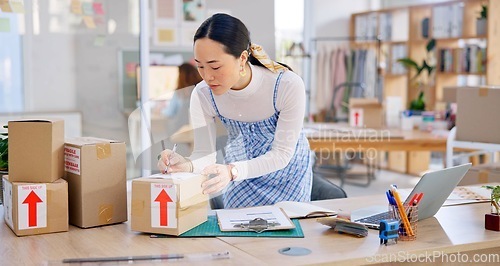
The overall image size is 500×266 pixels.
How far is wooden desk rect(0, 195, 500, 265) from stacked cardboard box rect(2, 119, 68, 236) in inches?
1.8

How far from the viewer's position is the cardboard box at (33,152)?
2160 mm

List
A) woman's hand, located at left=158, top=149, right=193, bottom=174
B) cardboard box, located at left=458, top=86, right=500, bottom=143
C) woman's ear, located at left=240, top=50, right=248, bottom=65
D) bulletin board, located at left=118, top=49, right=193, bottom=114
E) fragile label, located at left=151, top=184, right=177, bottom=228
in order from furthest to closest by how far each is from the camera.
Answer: bulletin board, located at left=118, top=49, right=193, bottom=114 → cardboard box, located at left=458, top=86, right=500, bottom=143 → woman's ear, located at left=240, top=50, right=248, bottom=65 → woman's hand, located at left=158, top=149, right=193, bottom=174 → fragile label, located at left=151, top=184, right=177, bottom=228

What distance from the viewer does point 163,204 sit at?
6.82ft

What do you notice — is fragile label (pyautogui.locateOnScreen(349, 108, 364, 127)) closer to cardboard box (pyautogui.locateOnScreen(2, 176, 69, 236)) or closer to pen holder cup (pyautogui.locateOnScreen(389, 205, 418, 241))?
pen holder cup (pyautogui.locateOnScreen(389, 205, 418, 241))

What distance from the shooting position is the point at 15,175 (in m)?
2.17

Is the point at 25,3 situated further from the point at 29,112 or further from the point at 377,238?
the point at 377,238

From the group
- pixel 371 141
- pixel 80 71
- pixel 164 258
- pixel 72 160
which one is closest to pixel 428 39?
pixel 371 141

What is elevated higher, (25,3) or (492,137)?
(25,3)

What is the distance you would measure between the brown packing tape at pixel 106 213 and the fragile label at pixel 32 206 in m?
0.19

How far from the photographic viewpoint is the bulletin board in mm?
5113

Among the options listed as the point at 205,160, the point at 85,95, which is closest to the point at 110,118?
the point at 85,95

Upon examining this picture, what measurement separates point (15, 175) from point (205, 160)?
0.69 metres

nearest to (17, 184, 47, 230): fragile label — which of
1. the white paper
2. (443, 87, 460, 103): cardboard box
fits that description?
the white paper

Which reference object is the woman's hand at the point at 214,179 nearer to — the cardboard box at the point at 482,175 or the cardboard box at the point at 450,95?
the cardboard box at the point at 482,175
